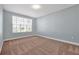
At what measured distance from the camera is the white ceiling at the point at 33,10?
2.14 m

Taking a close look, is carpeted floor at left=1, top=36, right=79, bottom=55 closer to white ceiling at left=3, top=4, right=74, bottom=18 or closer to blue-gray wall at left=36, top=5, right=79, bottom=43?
blue-gray wall at left=36, top=5, right=79, bottom=43

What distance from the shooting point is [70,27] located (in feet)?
7.18

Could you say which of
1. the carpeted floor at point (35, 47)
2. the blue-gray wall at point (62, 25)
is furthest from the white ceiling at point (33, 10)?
the carpeted floor at point (35, 47)

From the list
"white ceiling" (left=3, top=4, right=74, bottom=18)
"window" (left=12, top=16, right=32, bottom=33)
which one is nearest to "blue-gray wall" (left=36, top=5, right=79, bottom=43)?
"white ceiling" (left=3, top=4, right=74, bottom=18)

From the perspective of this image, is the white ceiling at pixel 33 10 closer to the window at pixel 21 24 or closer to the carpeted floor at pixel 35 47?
the window at pixel 21 24

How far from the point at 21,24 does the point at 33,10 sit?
1.19 feet

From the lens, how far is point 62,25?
2.21 metres

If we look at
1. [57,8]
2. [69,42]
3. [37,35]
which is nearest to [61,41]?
[69,42]

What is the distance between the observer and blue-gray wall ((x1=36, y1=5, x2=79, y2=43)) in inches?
84.8

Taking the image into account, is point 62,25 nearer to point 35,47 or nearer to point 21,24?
point 35,47

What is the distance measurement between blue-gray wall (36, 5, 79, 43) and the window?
182 mm
